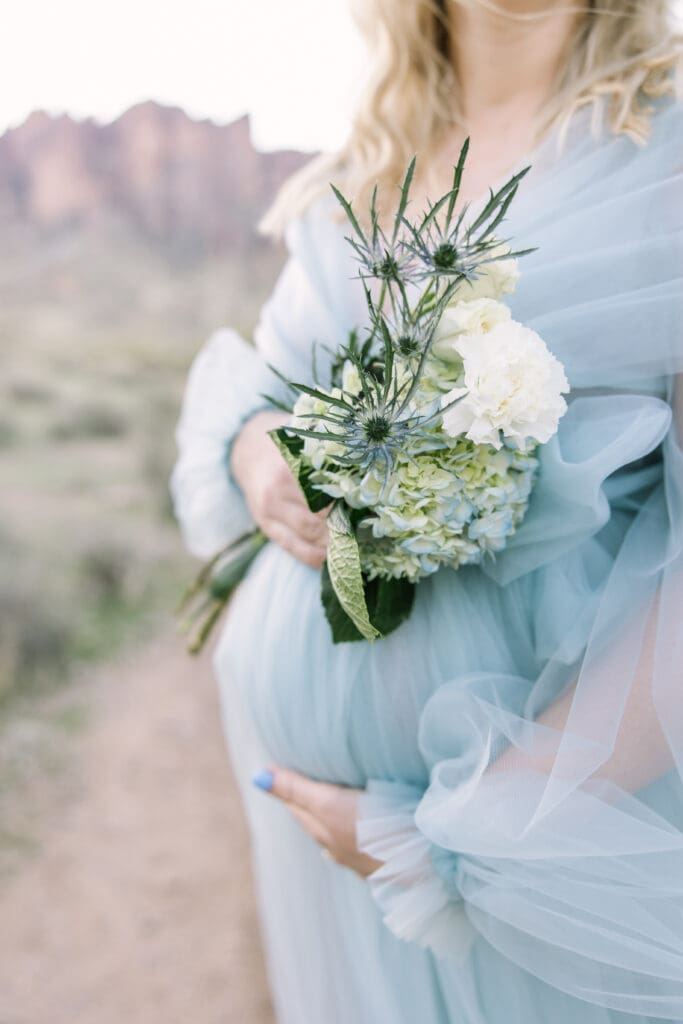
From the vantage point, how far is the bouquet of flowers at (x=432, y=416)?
29.8 inches

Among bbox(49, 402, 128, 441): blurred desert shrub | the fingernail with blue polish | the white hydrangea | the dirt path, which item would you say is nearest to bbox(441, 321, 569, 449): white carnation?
the white hydrangea

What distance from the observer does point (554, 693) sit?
0.97 metres

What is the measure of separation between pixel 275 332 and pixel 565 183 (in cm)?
58

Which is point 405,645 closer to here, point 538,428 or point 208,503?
point 538,428

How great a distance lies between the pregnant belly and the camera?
40.2 inches

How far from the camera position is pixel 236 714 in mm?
1395

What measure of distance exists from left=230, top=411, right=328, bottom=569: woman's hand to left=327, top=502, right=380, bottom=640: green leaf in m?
0.18

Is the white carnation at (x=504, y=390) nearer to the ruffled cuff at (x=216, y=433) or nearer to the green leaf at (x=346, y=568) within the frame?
the green leaf at (x=346, y=568)

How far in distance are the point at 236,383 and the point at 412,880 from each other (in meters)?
0.87

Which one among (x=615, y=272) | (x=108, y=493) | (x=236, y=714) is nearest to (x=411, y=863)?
(x=236, y=714)

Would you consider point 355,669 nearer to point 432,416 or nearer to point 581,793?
point 581,793

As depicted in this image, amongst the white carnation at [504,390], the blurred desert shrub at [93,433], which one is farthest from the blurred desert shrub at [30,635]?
the white carnation at [504,390]

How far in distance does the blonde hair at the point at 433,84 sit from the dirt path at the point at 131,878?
2129 mm

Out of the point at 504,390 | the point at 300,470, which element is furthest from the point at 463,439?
the point at 300,470
